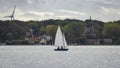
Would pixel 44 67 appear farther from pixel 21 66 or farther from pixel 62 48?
pixel 62 48

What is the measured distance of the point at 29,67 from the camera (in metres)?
88.4

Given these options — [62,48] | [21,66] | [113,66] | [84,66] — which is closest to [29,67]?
[21,66]

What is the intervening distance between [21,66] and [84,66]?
40.8ft

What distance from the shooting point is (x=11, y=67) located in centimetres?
8769

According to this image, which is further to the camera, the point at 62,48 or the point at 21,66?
the point at 62,48

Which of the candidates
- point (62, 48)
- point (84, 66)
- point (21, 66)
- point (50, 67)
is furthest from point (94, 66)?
point (62, 48)

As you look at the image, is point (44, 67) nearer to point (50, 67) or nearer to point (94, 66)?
point (50, 67)

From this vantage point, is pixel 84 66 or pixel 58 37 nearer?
pixel 84 66

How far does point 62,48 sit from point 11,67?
2602 inches

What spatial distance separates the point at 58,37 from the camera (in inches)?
6137

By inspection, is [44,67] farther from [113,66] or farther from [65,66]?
[113,66]

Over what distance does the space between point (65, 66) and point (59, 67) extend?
2542 millimetres

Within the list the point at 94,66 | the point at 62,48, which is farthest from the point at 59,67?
the point at 62,48

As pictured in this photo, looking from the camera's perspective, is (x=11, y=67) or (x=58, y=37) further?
(x=58, y=37)
